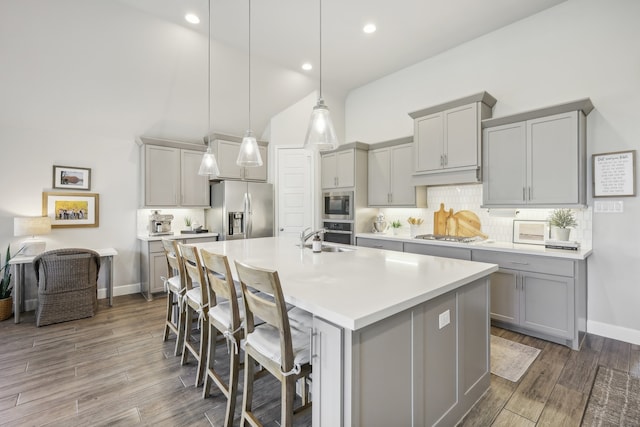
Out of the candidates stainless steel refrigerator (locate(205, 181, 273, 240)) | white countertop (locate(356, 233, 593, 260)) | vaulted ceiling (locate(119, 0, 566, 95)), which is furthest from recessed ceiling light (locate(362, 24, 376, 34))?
stainless steel refrigerator (locate(205, 181, 273, 240))

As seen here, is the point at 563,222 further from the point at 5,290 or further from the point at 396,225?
the point at 5,290

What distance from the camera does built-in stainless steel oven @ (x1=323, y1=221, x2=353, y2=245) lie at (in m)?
4.76

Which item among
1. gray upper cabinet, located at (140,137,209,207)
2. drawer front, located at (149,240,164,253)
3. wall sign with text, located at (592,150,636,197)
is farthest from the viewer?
gray upper cabinet, located at (140,137,209,207)

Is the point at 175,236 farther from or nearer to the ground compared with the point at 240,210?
nearer to the ground

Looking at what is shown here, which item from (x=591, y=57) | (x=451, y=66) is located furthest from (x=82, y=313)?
(x=591, y=57)

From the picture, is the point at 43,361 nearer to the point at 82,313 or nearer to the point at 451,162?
the point at 82,313

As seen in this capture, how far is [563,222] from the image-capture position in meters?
3.05

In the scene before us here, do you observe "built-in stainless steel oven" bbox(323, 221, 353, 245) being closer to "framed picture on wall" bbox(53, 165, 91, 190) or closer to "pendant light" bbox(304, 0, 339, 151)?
"pendant light" bbox(304, 0, 339, 151)

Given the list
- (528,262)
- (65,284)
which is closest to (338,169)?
(528,262)

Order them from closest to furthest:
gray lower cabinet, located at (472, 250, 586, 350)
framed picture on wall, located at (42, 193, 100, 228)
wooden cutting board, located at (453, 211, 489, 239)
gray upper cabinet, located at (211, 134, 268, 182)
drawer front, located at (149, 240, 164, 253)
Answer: gray lower cabinet, located at (472, 250, 586, 350), wooden cutting board, located at (453, 211, 489, 239), framed picture on wall, located at (42, 193, 100, 228), drawer front, located at (149, 240, 164, 253), gray upper cabinet, located at (211, 134, 268, 182)

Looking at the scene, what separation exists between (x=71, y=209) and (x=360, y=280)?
448cm

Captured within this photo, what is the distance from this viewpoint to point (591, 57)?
3.06 metres

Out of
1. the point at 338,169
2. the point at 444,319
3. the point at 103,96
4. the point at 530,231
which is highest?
the point at 103,96

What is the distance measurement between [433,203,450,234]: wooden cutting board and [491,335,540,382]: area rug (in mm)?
1551
